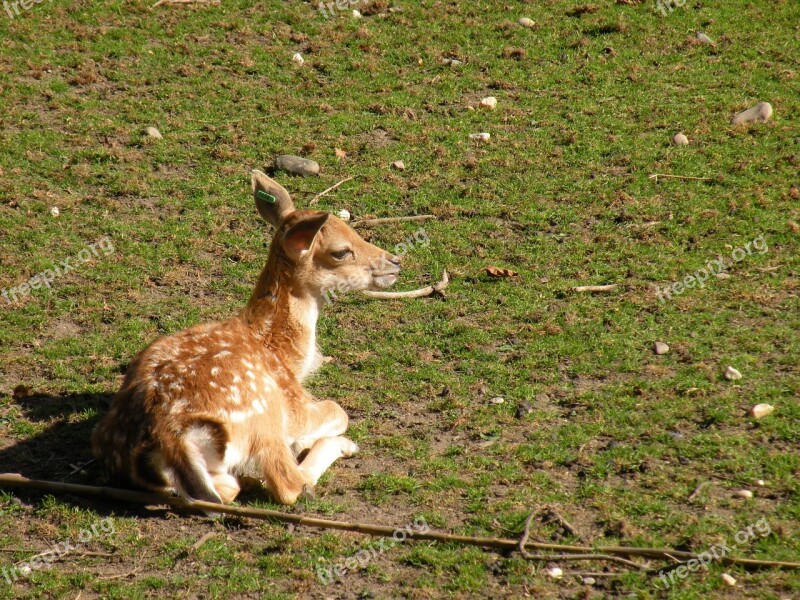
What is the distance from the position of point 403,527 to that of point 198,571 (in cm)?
124

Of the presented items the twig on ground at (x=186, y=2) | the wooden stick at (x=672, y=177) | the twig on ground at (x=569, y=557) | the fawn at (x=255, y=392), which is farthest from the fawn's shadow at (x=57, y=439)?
the twig on ground at (x=186, y=2)

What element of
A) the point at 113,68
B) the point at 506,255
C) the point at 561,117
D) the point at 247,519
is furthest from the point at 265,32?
the point at 247,519

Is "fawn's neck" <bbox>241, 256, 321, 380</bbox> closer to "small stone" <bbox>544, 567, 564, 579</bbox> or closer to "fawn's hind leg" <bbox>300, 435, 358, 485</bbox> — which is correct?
"fawn's hind leg" <bbox>300, 435, 358, 485</bbox>

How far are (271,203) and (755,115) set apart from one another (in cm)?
634

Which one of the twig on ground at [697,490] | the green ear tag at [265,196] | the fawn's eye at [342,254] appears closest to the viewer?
the twig on ground at [697,490]

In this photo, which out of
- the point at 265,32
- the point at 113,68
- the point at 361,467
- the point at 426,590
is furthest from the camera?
the point at 265,32

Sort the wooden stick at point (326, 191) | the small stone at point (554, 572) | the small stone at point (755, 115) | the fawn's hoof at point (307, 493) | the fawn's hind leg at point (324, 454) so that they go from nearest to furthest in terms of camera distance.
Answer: the small stone at point (554, 572)
the fawn's hoof at point (307, 493)
the fawn's hind leg at point (324, 454)
the wooden stick at point (326, 191)
the small stone at point (755, 115)

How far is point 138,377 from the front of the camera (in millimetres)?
6223

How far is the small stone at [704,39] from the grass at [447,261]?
98 millimetres

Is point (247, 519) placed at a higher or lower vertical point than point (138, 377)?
lower

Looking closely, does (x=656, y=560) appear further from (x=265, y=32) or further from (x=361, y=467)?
Answer: (x=265, y=32)

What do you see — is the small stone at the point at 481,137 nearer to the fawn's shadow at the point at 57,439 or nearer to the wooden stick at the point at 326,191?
the wooden stick at the point at 326,191

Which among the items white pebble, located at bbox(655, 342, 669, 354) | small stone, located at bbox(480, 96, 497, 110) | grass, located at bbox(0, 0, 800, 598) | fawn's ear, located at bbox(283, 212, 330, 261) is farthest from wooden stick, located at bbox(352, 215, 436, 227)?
white pebble, located at bbox(655, 342, 669, 354)

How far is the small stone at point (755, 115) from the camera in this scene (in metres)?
11.3
